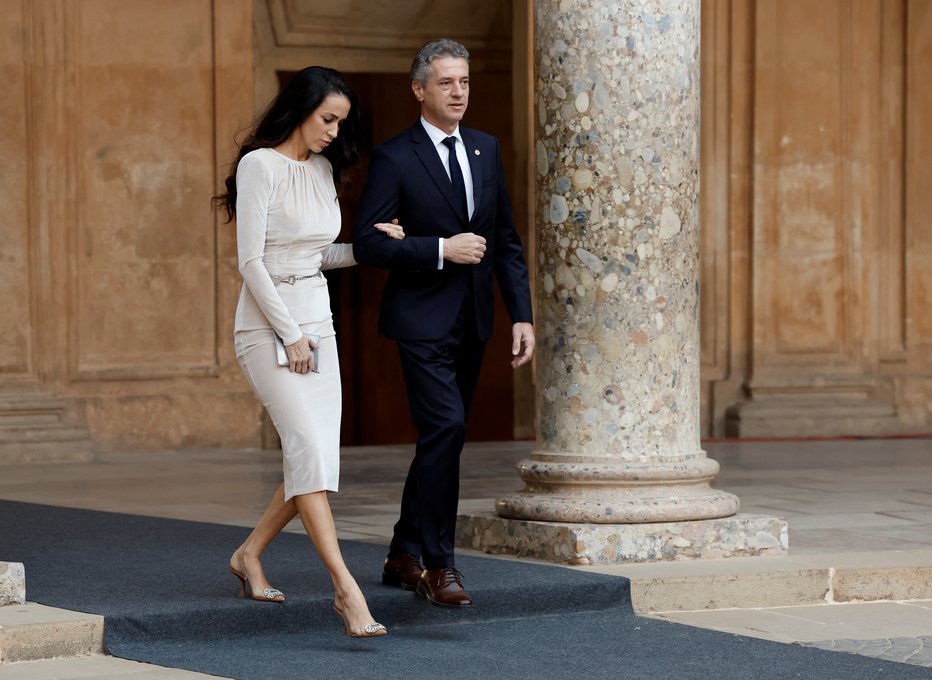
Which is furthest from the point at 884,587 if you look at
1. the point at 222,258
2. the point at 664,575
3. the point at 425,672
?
the point at 222,258

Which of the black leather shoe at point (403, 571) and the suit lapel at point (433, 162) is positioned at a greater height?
the suit lapel at point (433, 162)

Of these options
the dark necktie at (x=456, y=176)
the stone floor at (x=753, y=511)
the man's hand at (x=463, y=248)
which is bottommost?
the stone floor at (x=753, y=511)

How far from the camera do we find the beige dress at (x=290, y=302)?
17.4ft

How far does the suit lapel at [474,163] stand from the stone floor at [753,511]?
4.36 ft

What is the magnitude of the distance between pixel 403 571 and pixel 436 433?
1.72 ft

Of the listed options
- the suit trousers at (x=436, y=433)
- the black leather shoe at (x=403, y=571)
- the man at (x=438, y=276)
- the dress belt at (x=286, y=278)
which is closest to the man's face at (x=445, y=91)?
the man at (x=438, y=276)

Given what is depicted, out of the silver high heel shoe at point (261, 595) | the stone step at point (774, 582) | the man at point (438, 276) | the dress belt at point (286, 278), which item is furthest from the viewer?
the stone step at point (774, 582)

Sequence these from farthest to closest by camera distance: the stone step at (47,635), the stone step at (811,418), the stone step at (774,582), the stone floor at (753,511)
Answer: the stone step at (811,418)
the stone step at (774,582)
the stone floor at (753,511)
the stone step at (47,635)

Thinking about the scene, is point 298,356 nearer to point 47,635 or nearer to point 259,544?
point 259,544

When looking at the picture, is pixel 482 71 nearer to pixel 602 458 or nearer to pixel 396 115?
pixel 396 115

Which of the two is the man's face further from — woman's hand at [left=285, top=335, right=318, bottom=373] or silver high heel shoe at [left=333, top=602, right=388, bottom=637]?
silver high heel shoe at [left=333, top=602, right=388, bottom=637]

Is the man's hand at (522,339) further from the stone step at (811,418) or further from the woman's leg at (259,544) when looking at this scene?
the stone step at (811,418)

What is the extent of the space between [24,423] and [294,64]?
11.2 ft

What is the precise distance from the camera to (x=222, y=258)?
1200 centimetres
